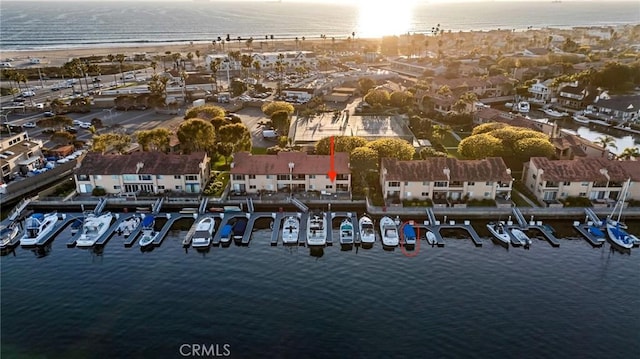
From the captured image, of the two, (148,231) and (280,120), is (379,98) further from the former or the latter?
(148,231)

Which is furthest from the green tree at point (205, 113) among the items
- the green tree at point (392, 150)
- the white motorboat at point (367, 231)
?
the white motorboat at point (367, 231)

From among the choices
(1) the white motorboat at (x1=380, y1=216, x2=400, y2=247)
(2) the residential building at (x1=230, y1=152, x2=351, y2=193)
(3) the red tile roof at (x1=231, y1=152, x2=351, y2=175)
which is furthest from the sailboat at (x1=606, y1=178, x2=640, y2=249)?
(3) the red tile roof at (x1=231, y1=152, x2=351, y2=175)

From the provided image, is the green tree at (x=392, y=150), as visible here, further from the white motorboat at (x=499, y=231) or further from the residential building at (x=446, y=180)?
the white motorboat at (x=499, y=231)

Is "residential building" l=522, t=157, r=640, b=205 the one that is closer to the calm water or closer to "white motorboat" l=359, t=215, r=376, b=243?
the calm water

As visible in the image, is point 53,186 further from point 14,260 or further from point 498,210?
point 498,210

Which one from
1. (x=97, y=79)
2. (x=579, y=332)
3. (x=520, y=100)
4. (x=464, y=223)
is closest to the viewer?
(x=579, y=332)

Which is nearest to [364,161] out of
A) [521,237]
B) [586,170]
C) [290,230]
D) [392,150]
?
[392,150]

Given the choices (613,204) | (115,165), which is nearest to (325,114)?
Answer: (115,165)
